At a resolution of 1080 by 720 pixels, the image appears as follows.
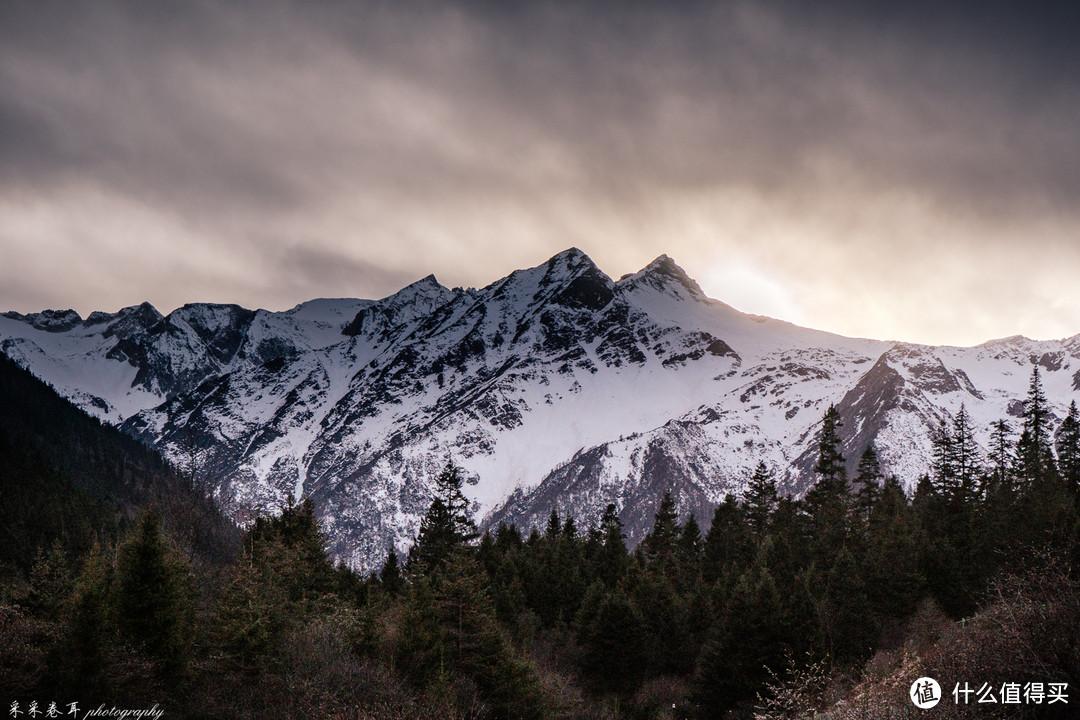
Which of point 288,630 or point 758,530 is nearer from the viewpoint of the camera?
point 288,630

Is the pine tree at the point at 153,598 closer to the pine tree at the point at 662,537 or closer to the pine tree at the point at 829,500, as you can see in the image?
the pine tree at the point at 829,500

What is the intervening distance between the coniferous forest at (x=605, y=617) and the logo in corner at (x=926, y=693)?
221 mm

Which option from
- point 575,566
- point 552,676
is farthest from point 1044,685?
point 575,566

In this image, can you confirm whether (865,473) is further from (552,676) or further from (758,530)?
(552,676)

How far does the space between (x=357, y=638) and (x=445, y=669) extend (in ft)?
12.0

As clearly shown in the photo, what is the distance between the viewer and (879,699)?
1269cm

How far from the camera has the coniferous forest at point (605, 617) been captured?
52.5ft

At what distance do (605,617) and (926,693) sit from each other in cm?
2677

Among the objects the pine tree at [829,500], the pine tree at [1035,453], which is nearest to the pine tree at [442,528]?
the pine tree at [829,500]

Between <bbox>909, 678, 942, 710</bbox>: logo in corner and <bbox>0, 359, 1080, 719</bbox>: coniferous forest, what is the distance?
0.72 feet

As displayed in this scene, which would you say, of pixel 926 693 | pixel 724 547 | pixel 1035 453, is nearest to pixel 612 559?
pixel 724 547

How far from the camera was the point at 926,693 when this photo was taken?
12992 millimetres

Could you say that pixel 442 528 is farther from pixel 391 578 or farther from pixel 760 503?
pixel 760 503

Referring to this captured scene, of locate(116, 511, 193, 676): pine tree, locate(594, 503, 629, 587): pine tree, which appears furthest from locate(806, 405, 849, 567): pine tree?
locate(116, 511, 193, 676): pine tree
